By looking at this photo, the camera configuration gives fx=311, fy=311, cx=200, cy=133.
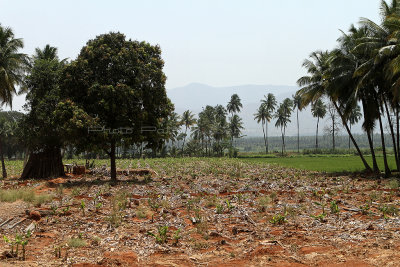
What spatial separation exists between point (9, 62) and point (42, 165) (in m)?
9.08

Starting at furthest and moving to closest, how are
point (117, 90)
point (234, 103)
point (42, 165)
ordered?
point (234, 103)
point (42, 165)
point (117, 90)

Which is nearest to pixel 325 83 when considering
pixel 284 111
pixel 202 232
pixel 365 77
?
pixel 365 77

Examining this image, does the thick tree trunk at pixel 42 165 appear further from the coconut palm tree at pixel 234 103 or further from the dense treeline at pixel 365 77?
the coconut palm tree at pixel 234 103

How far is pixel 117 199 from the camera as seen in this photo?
13.7 m

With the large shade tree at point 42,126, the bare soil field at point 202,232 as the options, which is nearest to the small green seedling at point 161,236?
the bare soil field at point 202,232

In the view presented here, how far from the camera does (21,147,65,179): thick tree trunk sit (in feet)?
76.8

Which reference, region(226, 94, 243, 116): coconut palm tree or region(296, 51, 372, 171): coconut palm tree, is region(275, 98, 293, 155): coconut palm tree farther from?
region(296, 51, 372, 171): coconut palm tree

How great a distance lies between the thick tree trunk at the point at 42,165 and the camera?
922 inches

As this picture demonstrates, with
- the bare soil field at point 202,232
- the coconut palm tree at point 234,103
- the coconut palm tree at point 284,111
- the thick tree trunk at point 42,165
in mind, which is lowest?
the bare soil field at point 202,232

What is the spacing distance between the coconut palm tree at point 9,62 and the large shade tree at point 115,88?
27.6 ft

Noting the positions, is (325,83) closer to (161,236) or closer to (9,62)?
(161,236)

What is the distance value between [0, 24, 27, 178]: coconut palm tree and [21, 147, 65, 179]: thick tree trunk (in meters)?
6.58

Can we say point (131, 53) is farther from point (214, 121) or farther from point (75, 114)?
point (214, 121)

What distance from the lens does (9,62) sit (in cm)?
2527
